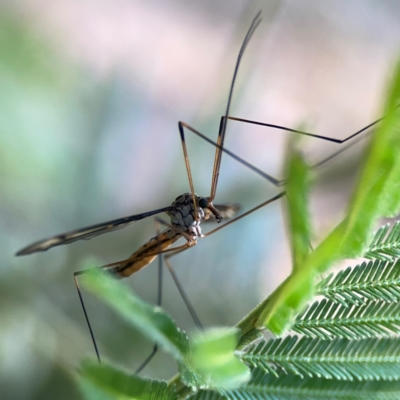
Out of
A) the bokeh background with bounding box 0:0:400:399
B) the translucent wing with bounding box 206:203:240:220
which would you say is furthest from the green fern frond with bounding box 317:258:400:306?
the translucent wing with bounding box 206:203:240:220

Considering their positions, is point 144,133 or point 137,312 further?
point 144,133

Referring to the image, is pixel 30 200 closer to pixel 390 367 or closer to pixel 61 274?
pixel 61 274

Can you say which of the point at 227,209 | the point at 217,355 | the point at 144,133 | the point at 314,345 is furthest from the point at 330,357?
the point at 144,133

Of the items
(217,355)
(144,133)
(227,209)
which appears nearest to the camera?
(217,355)

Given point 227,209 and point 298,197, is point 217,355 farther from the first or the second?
point 227,209

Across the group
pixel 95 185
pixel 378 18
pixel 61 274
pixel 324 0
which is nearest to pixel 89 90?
pixel 95 185

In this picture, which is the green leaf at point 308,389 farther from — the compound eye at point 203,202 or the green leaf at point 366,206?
the compound eye at point 203,202

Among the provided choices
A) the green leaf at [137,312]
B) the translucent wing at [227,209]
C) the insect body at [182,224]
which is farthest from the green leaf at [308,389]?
the translucent wing at [227,209]

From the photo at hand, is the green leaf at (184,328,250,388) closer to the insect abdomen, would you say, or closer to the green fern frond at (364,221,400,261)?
the green fern frond at (364,221,400,261)
